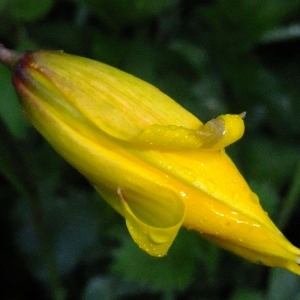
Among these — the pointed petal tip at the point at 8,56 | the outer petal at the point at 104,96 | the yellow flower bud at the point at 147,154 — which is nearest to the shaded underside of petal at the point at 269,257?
the yellow flower bud at the point at 147,154

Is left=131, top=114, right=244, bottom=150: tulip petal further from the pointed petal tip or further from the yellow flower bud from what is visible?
the pointed petal tip

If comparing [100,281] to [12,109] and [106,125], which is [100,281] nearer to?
[12,109]

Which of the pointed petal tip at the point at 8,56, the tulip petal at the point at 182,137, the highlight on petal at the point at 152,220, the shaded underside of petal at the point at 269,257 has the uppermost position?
the pointed petal tip at the point at 8,56

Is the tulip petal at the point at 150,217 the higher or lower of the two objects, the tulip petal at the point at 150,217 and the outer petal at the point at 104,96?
the lower

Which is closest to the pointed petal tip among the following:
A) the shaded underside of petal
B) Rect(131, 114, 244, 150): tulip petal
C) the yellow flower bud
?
the yellow flower bud

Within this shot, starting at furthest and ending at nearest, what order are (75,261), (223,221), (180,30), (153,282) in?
(180,30) < (75,261) < (153,282) < (223,221)

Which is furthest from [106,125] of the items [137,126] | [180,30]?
[180,30]

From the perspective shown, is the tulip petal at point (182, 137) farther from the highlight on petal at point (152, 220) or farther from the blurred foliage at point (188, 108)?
the blurred foliage at point (188, 108)
